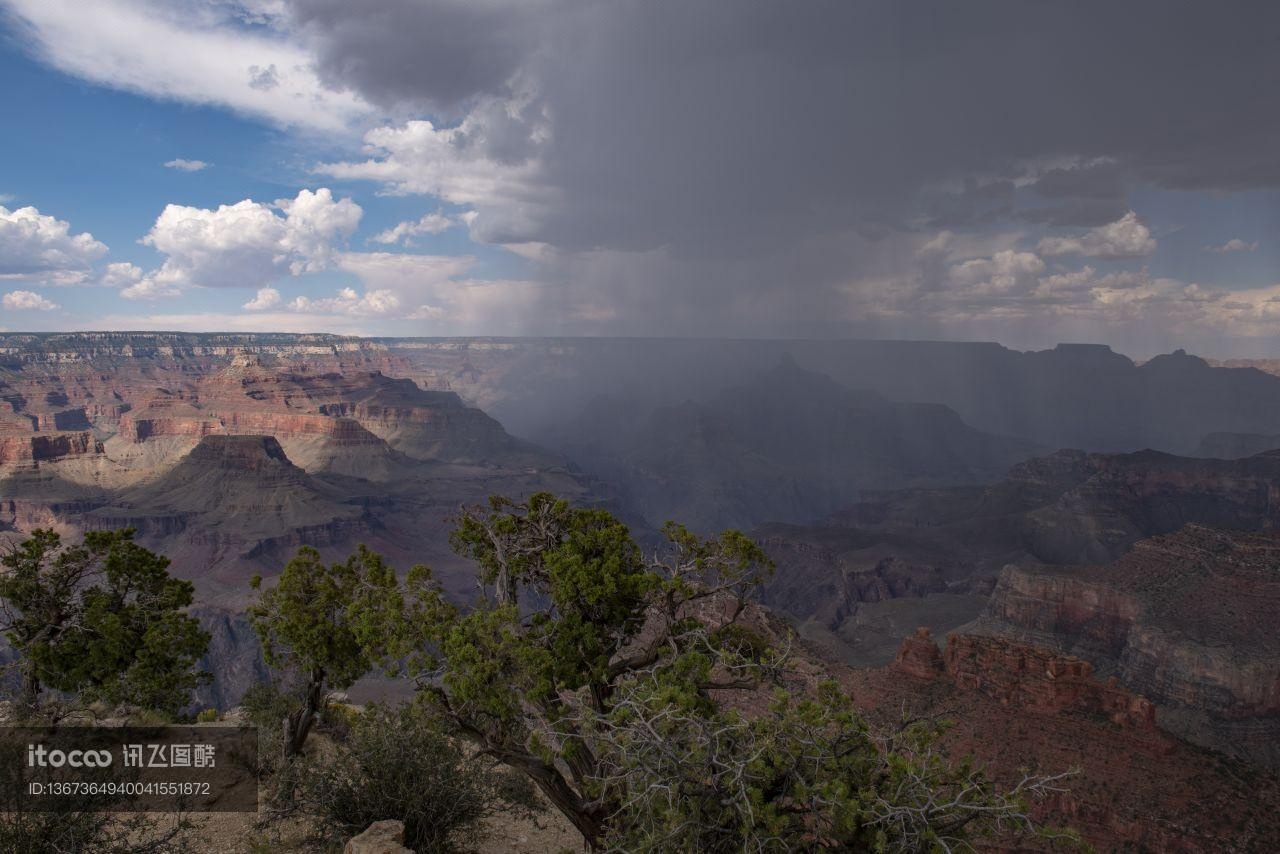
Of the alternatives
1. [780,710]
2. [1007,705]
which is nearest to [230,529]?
[1007,705]

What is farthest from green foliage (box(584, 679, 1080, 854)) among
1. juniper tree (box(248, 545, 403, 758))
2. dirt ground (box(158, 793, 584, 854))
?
juniper tree (box(248, 545, 403, 758))

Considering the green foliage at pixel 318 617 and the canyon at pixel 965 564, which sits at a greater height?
the green foliage at pixel 318 617

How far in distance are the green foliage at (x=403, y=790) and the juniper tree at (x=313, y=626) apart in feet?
11.6

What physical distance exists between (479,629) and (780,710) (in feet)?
19.7

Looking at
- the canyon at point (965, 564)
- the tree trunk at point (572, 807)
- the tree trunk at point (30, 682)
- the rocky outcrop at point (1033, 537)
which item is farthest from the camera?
the rocky outcrop at point (1033, 537)

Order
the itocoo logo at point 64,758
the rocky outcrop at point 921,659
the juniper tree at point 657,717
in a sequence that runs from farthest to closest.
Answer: the rocky outcrop at point 921,659 → the itocoo logo at point 64,758 → the juniper tree at point 657,717

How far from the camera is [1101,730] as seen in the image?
35250 mm

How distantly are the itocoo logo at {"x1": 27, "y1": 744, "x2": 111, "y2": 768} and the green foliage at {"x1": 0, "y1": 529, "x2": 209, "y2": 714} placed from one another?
5683 millimetres

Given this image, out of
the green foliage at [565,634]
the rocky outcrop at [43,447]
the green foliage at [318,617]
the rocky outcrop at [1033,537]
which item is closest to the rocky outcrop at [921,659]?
the green foliage at [565,634]

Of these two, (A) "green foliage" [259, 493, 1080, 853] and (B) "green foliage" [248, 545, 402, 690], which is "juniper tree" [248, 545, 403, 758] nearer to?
(B) "green foliage" [248, 545, 402, 690]

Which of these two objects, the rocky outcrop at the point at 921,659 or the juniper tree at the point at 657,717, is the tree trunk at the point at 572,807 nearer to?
the juniper tree at the point at 657,717

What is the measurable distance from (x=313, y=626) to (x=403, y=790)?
660cm

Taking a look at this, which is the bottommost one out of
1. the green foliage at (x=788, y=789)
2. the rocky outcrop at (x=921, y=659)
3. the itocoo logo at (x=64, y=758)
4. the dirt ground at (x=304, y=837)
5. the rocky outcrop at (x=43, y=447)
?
the rocky outcrop at (x=921, y=659)

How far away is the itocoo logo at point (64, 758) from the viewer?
39.3 feet
